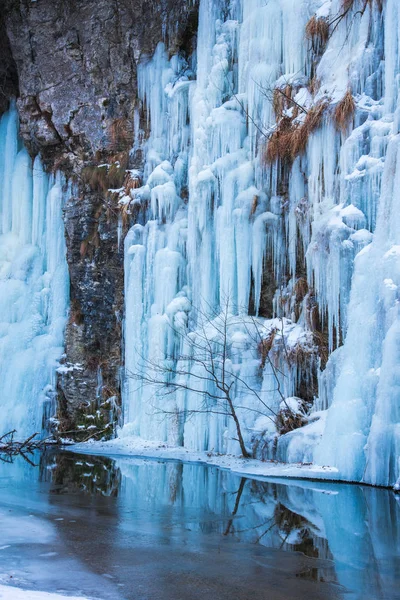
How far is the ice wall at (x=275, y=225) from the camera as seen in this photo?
363 inches

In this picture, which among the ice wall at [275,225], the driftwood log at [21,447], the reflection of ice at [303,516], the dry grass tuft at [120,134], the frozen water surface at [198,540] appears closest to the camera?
the frozen water surface at [198,540]

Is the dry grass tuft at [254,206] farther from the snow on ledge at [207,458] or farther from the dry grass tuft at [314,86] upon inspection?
the snow on ledge at [207,458]

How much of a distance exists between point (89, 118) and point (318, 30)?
7.51m

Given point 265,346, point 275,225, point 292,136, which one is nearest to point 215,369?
point 265,346

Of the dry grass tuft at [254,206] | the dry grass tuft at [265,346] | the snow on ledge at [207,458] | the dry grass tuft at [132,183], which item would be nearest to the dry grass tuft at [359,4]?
the dry grass tuft at [254,206]

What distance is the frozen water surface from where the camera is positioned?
4.24 m

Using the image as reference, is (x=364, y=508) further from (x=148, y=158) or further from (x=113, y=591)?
(x=148, y=158)

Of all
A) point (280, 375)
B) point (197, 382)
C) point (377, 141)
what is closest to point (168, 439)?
point (197, 382)

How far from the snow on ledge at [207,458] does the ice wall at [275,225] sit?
25 centimetres

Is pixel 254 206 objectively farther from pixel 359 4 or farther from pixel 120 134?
pixel 120 134

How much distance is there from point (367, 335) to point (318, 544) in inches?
168

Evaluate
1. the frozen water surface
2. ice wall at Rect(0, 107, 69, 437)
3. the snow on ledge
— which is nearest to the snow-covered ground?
the snow on ledge

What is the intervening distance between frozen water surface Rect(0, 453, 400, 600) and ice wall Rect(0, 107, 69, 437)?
842 cm

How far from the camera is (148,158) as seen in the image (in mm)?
16500
